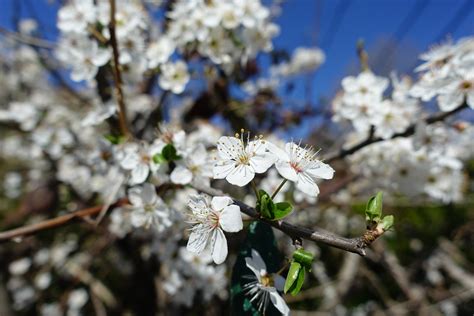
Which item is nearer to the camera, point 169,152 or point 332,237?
point 332,237

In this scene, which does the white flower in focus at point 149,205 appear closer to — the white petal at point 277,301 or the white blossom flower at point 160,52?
the white petal at point 277,301

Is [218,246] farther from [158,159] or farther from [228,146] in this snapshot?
[158,159]

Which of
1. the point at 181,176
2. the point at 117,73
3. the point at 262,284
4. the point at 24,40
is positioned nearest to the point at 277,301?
the point at 262,284

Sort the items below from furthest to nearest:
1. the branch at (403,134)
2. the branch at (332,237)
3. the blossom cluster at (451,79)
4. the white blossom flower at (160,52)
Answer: the white blossom flower at (160,52)
the branch at (403,134)
the blossom cluster at (451,79)
the branch at (332,237)

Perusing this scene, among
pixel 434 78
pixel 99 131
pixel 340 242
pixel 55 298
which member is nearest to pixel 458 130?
pixel 434 78

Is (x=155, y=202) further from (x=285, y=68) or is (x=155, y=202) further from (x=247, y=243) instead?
(x=285, y=68)

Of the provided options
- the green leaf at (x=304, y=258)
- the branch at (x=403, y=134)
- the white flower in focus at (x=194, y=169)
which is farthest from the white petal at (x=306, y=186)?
the branch at (x=403, y=134)

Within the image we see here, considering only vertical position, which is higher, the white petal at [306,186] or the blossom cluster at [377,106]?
the blossom cluster at [377,106]
